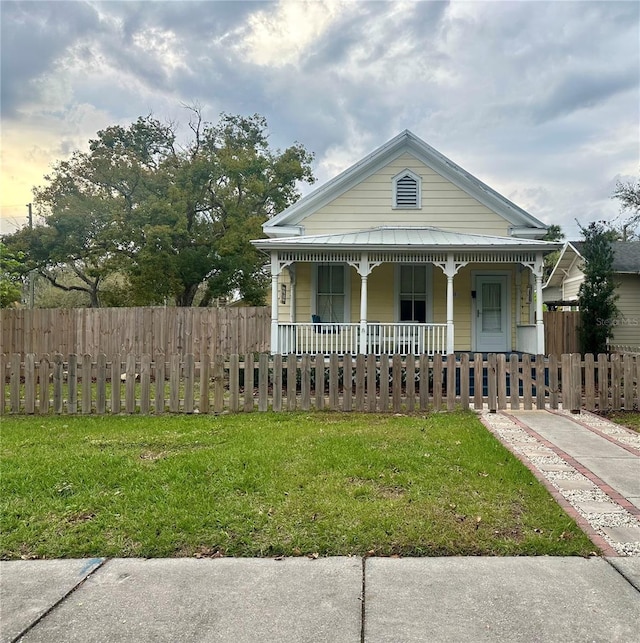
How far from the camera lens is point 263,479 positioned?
4516 millimetres

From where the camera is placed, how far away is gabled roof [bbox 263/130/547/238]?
14.0 meters

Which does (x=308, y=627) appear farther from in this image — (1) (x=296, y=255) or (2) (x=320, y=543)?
(1) (x=296, y=255)

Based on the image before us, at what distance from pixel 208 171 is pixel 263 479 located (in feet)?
73.9

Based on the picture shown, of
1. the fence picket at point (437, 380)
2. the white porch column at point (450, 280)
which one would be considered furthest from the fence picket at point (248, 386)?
the white porch column at point (450, 280)

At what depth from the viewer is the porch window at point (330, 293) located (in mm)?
14219

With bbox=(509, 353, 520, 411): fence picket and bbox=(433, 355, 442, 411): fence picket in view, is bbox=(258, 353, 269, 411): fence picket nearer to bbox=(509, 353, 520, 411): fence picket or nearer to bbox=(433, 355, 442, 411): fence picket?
bbox=(433, 355, 442, 411): fence picket

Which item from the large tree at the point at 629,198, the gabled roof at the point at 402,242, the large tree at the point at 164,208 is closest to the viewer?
the gabled roof at the point at 402,242

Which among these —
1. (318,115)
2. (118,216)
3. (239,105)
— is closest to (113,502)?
(318,115)

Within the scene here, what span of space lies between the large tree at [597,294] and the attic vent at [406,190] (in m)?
5.21

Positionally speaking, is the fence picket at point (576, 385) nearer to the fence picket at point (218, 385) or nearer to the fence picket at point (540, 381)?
the fence picket at point (540, 381)

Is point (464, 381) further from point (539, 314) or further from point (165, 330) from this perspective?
point (165, 330)

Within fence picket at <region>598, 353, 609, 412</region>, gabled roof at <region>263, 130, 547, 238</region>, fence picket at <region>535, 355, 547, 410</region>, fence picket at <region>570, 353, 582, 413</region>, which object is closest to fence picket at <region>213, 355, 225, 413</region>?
fence picket at <region>535, 355, 547, 410</region>

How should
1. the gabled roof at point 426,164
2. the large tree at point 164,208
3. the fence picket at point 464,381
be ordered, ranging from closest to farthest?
the fence picket at point 464,381, the gabled roof at point 426,164, the large tree at point 164,208

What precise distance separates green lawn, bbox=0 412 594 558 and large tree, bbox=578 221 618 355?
958 cm
